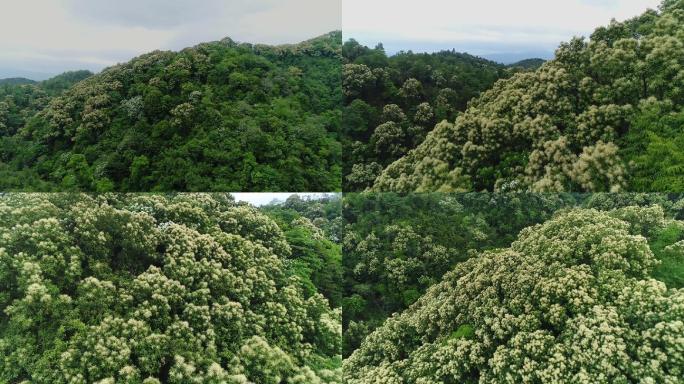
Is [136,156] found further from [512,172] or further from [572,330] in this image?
[572,330]

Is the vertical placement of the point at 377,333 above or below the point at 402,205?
below

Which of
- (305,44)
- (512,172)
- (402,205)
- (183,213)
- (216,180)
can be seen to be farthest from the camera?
(305,44)

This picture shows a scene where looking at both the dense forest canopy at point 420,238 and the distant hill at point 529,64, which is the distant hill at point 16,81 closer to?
the dense forest canopy at point 420,238

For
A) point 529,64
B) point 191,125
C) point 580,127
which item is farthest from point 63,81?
point 580,127

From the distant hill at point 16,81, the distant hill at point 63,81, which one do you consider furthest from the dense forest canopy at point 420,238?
the distant hill at point 16,81

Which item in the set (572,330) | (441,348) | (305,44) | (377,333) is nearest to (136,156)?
(305,44)

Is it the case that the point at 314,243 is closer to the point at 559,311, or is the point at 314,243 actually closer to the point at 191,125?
the point at 559,311
